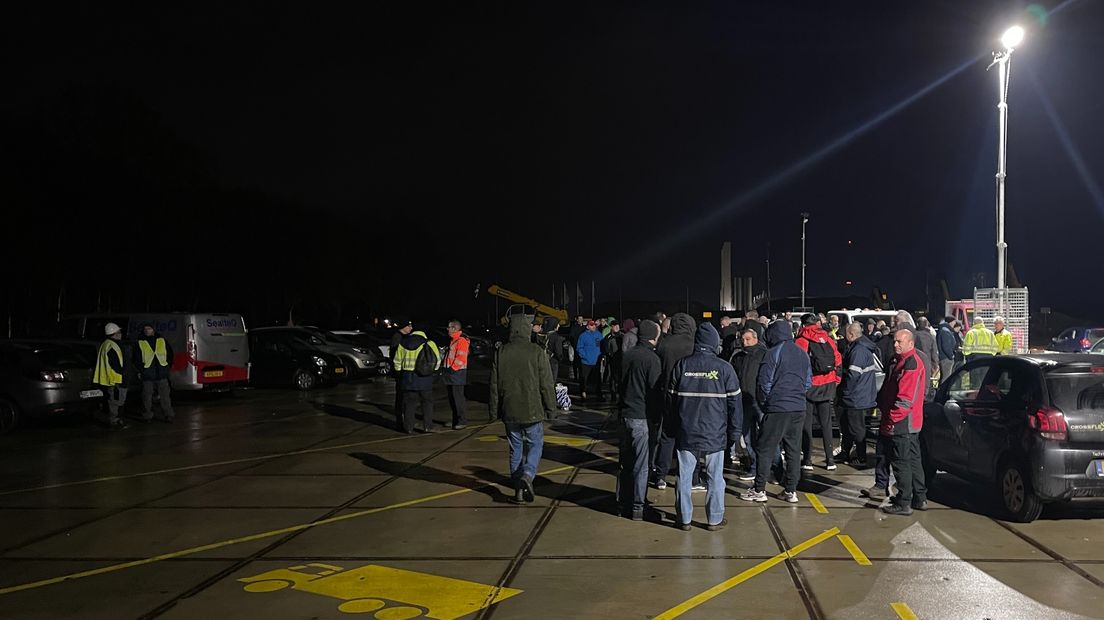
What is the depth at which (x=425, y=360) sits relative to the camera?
13648 mm

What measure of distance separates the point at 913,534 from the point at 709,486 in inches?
68.1

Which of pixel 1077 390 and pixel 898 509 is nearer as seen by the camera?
pixel 1077 390

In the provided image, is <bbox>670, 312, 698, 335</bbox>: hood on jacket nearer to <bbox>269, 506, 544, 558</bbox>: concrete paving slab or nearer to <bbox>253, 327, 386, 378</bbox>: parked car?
<bbox>269, 506, 544, 558</bbox>: concrete paving slab

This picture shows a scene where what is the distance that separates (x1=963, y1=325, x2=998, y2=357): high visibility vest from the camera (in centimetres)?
1550

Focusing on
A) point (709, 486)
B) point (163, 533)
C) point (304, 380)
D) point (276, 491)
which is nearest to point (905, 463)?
point (709, 486)

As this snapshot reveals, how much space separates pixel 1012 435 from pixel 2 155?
105 feet

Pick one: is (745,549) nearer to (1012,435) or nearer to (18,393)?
(1012,435)

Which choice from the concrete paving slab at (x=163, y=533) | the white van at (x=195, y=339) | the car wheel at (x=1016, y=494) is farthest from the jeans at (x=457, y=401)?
the car wheel at (x=1016, y=494)

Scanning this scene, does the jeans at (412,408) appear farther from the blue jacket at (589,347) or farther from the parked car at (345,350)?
the parked car at (345,350)

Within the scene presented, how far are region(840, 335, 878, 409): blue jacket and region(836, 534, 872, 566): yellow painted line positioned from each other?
2939 millimetres

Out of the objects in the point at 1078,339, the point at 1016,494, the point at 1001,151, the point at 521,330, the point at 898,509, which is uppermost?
the point at 1001,151

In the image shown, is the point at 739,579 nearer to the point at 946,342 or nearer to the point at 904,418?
the point at 904,418

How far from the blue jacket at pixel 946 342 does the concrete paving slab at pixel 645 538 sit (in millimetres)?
9933

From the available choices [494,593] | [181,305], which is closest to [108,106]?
[181,305]
